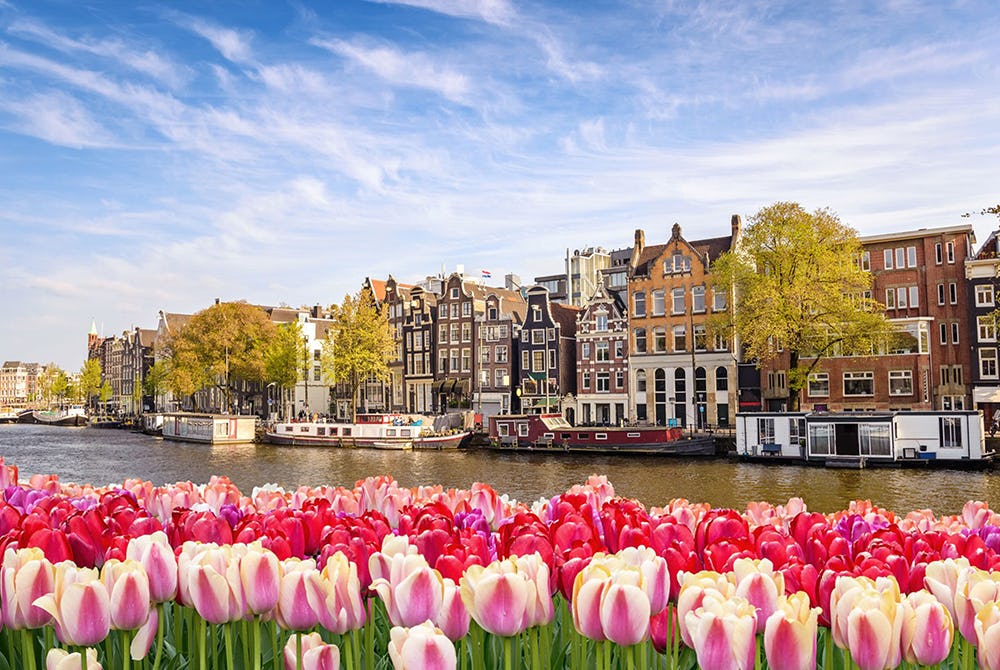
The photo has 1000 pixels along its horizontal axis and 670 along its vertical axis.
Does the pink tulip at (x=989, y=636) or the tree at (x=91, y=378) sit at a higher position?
the tree at (x=91, y=378)

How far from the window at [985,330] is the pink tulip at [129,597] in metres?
48.8

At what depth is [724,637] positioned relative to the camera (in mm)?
2309

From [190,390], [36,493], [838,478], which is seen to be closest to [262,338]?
[190,390]

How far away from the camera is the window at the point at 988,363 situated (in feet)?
145

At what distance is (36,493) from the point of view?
545 cm

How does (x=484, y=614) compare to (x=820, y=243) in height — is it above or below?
below

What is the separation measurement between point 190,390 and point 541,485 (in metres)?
49.1

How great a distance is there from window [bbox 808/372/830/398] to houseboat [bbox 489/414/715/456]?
23.6 ft

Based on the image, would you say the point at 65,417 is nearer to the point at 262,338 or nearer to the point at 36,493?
the point at 262,338

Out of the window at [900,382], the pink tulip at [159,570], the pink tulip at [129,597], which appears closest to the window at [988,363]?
the window at [900,382]

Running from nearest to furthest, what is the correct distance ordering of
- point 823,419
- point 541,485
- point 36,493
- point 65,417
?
point 36,493 < point 541,485 < point 823,419 < point 65,417

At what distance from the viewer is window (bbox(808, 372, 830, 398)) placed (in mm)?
47531

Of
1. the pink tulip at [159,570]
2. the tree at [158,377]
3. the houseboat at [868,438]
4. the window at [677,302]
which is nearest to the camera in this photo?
the pink tulip at [159,570]

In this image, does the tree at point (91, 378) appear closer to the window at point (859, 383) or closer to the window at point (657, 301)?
the window at point (657, 301)
